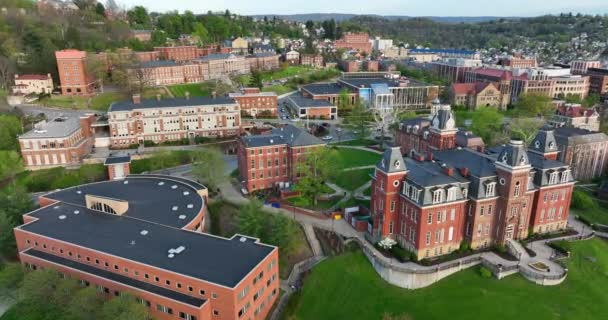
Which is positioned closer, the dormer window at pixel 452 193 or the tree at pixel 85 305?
the tree at pixel 85 305

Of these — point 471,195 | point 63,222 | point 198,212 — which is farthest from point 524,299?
point 63,222

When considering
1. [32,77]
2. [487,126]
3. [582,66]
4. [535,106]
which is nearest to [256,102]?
[487,126]

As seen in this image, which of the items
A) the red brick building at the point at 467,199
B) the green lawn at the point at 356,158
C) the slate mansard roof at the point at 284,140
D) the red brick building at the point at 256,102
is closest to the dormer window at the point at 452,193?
the red brick building at the point at 467,199

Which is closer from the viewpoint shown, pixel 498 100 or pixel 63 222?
pixel 63 222

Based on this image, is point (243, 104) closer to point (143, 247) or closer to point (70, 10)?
point (143, 247)

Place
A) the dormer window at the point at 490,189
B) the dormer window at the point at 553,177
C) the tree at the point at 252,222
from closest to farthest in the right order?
1. the dormer window at the point at 490,189
2. the tree at the point at 252,222
3. the dormer window at the point at 553,177

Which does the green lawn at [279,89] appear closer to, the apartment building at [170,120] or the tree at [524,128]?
the apartment building at [170,120]

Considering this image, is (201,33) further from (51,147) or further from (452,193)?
(452,193)
